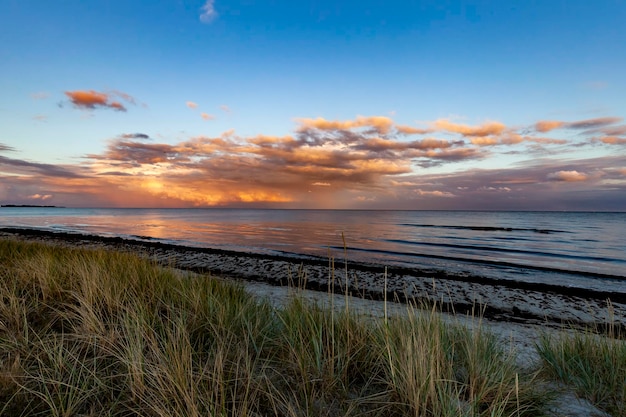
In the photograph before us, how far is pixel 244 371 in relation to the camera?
10.9 ft

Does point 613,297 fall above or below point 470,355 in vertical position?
below

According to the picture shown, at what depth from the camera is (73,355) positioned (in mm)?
3799

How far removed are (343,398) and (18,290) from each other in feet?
21.7

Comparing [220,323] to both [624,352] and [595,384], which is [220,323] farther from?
[624,352]

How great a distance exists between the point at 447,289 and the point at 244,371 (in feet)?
39.5

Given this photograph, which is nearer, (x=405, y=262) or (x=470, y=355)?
(x=470, y=355)

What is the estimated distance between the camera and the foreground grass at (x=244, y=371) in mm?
2947

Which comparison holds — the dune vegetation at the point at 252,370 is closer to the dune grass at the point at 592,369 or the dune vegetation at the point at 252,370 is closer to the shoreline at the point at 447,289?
the dune grass at the point at 592,369

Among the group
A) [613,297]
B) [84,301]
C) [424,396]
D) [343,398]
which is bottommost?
[613,297]

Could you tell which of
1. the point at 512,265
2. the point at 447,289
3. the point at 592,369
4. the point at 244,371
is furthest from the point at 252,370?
the point at 512,265

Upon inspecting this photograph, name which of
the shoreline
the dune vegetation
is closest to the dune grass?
the dune vegetation

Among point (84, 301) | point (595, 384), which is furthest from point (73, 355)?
point (595, 384)

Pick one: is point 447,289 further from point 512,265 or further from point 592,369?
point 592,369

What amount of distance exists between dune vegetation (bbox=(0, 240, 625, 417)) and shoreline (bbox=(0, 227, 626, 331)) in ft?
11.3
